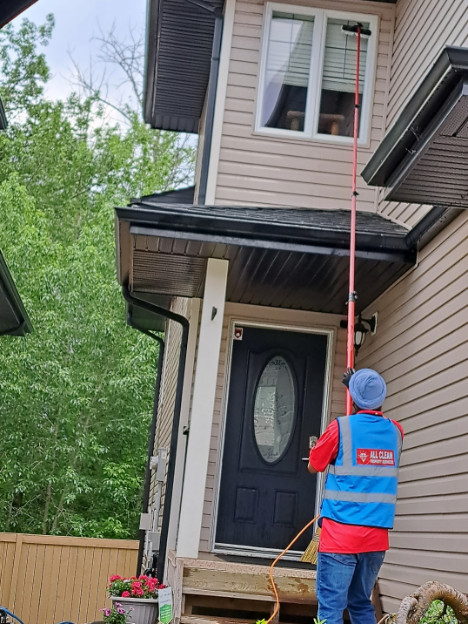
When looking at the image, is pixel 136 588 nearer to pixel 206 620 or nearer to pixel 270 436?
pixel 206 620

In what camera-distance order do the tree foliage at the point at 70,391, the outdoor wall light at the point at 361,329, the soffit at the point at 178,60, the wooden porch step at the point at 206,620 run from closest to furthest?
the wooden porch step at the point at 206,620 → the outdoor wall light at the point at 361,329 → the soffit at the point at 178,60 → the tree foliage at the point at 70,391

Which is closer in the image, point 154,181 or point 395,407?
point 395,407

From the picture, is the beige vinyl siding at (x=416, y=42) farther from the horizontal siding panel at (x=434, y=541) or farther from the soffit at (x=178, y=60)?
the horizontal siding panel at (x=434, y=541)

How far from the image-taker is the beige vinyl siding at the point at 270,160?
311 inches

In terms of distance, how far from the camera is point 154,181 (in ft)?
69.8

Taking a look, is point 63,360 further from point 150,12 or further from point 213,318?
point 213,318

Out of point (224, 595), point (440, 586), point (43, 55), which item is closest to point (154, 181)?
point (43, 55)

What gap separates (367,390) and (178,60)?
669 cm

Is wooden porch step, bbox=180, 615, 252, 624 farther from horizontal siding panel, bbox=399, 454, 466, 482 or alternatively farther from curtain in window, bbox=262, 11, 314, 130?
curtain in window, bbox=262, 11, 314, 130

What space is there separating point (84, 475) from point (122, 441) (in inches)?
37.9

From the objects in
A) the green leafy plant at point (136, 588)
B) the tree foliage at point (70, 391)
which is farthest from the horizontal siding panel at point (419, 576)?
the tree foliage at point (70, 391)

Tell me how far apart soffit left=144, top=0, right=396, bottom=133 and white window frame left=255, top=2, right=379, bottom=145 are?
0.64 meters

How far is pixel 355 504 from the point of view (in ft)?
14.6

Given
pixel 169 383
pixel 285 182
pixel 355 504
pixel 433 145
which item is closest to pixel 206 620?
pixel 355 504
